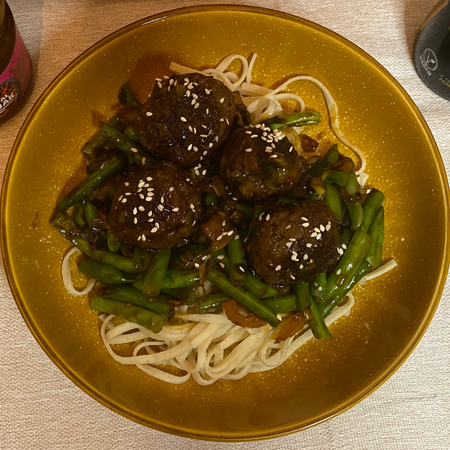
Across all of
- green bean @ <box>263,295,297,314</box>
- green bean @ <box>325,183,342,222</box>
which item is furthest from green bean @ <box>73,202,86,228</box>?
green bean @ <box>325,183,342,222</box>

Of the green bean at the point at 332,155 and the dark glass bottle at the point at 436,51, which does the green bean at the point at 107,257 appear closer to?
the green bean at the point at 332,155

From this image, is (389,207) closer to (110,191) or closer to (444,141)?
(444,141)

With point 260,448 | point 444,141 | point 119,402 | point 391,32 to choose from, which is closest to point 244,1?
point 391,32

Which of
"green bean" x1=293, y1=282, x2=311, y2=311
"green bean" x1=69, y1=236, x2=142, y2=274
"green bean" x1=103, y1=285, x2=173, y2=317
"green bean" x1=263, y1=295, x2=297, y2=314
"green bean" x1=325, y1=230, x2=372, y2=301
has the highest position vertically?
"green bean" x1=325, y1=230, x2=372, y2=301

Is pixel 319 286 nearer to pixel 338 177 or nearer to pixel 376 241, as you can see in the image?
pixel 376 241

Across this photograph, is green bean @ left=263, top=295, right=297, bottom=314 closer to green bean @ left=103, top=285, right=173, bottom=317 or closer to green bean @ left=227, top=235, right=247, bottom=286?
green bean @ left=227, top=235, right=247, bottom=286

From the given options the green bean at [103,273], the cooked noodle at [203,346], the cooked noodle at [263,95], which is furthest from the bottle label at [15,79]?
the cooked noodle at [203,346]
